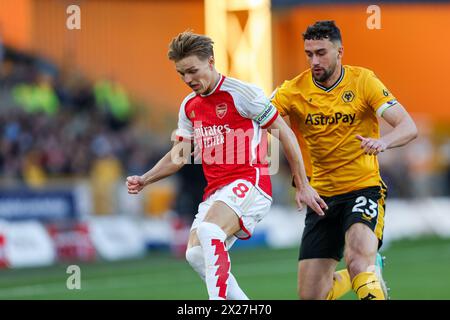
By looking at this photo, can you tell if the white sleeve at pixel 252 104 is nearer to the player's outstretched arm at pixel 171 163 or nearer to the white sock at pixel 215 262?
the player's outstretched arm at pixel 171 163

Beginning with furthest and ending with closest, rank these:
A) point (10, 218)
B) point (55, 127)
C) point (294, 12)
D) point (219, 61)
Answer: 1. point (294, 12)
2. point (219, 61)
3. point (55, 127)
4. point (10, 218)

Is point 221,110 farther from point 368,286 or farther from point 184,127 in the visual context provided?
point 368,286

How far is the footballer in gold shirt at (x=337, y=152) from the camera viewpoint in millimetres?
9062

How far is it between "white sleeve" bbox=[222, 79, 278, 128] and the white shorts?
524mm

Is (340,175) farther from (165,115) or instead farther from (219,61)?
(165,115)

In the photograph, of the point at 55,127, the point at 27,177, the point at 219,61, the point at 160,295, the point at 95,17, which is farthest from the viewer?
the point at 95,17

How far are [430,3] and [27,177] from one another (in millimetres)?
11899

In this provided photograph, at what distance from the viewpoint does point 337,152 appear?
9508 millimetres

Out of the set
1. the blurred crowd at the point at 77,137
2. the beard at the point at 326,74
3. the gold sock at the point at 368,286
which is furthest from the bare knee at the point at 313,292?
the blurred crowd at the point at 77,137

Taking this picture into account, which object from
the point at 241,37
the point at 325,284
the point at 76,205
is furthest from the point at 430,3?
the point at 325,284

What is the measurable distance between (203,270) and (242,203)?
2.15 ft

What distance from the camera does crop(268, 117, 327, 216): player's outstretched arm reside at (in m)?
8.74

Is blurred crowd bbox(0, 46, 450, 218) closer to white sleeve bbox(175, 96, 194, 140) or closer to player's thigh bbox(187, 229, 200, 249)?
white sleeve bbox(175, 96, 194, 140)

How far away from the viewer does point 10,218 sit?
18.2m
